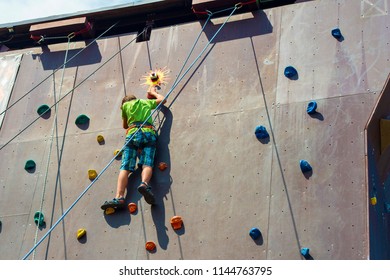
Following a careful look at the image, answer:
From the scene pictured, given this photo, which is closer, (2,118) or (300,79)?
(300,79)

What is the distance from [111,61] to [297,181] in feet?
9.72

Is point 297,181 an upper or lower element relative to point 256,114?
lower

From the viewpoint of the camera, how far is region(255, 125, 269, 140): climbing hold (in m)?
6.83

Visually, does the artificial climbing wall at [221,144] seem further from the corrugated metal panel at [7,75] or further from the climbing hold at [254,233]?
the corrugated metal panel at [7,75]

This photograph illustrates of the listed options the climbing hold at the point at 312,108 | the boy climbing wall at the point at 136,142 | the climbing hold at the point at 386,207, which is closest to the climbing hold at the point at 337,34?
the climbing hold at the point at 312,108

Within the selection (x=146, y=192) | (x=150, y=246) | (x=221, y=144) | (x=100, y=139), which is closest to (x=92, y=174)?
(x=100, y=139)

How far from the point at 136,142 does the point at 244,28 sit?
1837 mm

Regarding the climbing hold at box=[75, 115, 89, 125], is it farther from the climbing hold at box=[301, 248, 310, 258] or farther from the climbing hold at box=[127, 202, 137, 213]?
the climbing hold at box=[301, 248, 310, 258]

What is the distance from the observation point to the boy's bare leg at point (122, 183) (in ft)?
22.9

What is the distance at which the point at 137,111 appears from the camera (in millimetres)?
7242
